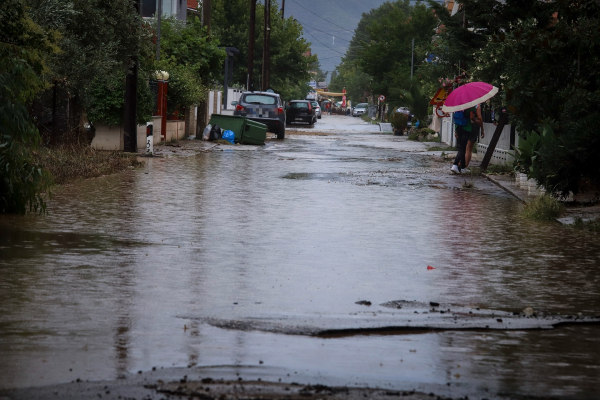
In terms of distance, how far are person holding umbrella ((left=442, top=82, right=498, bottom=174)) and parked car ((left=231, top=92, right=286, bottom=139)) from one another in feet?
52.0

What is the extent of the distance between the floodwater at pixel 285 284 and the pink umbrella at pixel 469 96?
480 cm

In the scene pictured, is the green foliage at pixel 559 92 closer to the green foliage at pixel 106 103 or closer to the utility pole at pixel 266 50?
the green foliage at pixel 106 103

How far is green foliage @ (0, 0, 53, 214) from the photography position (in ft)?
35.5

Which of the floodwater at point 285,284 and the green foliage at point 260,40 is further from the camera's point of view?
the green foliage at point 260,40

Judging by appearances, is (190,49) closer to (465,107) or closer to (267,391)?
(465,107)

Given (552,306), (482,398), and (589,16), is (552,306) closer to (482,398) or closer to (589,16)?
(482,398)

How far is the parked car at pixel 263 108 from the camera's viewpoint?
36.8 m

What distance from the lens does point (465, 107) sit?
20.0 meters

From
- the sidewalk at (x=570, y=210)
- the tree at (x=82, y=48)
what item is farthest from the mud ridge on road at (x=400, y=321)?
the tree at (x=82, y=48)

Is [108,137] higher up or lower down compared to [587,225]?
higher up

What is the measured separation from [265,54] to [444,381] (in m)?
55.2

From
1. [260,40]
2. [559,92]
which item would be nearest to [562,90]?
[559,92]

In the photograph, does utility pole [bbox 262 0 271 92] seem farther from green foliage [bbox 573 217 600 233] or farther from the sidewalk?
green foliage [bbox 573 217 600 233]

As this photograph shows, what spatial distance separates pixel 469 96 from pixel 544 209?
306 inches
